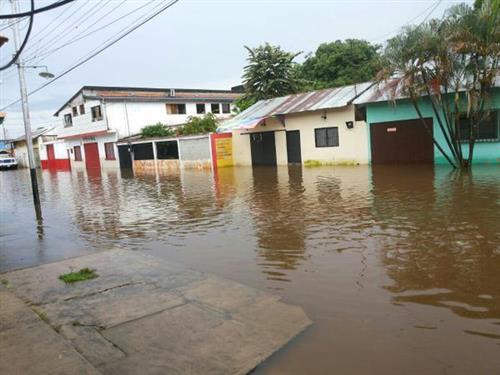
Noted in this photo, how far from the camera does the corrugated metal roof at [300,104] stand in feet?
70.9

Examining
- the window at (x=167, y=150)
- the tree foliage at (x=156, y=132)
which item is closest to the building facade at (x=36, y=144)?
the tree foliage at (x=156, y=132)

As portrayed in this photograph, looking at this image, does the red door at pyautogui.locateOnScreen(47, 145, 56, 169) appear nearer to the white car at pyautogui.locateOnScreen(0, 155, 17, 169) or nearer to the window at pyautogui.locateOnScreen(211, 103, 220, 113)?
the white car at pyautogui.locateOnScreen(0, 155, 17, 169)

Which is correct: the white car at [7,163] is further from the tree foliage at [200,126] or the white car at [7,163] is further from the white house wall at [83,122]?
the tree foliage at [200,126]

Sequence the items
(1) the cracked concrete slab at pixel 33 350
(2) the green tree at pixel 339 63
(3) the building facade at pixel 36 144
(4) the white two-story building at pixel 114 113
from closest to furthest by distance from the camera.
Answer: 1. (1) the cracked concrete slab at pixel 33 350
2. (2) the green tree at pixel 339 63
3. (4) the white two-story building at pixel 114 113
4. (3) the building facade at pixel 36 144

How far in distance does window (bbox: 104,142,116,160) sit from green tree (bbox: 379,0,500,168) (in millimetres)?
27982

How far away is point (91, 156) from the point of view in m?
42.8

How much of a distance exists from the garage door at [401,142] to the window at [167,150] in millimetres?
14554

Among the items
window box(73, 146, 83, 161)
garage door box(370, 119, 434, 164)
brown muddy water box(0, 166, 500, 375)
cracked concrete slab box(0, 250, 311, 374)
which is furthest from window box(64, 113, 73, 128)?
cracked concrete slab box(0, 250, 311, 374)

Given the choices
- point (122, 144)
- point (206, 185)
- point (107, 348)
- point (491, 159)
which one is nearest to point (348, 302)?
point (107, 348)

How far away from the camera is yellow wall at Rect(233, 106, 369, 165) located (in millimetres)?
21188

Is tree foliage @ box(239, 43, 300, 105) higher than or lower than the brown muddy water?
higher

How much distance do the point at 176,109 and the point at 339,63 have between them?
579 inches

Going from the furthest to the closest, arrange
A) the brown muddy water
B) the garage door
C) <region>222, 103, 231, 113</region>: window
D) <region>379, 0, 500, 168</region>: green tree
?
<region>222, 103, 231, 113</region>: window < the garage door < <region>379, 0, 500, 168</region>: green tree < the brown muddy water

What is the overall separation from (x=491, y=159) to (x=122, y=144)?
27976mm
